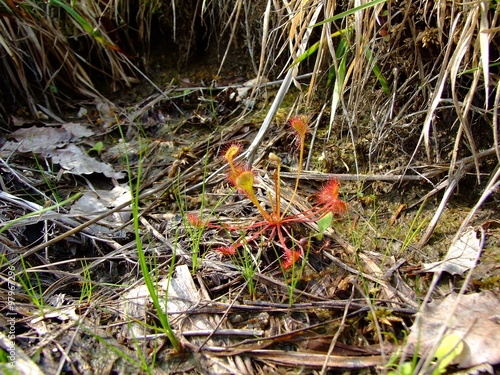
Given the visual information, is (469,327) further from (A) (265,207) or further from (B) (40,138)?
(B) (40,138)

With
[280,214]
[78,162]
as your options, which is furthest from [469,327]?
[78,162]

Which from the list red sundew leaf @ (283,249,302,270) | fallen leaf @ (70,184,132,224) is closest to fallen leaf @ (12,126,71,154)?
fallen leaf @ (70,184,132,224)

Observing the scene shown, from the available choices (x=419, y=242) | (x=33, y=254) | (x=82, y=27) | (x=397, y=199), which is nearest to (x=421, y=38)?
(x=397, y=199)

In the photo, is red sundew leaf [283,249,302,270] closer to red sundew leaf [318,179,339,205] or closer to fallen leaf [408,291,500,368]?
red sundew leaf [318,179,339,205]

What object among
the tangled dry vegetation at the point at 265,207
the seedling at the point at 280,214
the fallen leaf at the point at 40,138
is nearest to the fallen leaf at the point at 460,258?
the tangled dry vegetation at the point at 265,207

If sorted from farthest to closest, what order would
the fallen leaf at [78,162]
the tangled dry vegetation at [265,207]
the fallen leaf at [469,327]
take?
the fallen leaf at [78,162], the tangled dry vegetation at [265,207], the fallen leaf at [469,327]

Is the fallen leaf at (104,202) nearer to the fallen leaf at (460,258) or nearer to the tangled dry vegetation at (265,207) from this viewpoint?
the tangled dry vegetation at (265,207)
